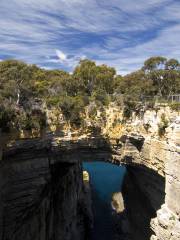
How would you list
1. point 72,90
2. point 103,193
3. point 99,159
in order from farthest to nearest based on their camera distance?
1. point 103,193
2. point 72,90
3. point 99,159

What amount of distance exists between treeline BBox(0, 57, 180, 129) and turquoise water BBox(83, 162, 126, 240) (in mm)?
14925

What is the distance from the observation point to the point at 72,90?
85.4 feet

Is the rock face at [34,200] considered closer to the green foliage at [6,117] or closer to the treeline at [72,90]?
the green foliage at [6,117]

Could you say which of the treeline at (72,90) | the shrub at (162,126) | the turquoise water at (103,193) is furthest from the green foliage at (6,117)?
the turquoise water at (103,193)

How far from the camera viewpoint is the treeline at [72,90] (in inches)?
795

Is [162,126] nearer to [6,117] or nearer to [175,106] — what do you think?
[175,106]

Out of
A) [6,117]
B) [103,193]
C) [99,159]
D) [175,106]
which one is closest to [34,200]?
[99,159]

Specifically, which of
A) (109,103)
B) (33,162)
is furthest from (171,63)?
(33,162)

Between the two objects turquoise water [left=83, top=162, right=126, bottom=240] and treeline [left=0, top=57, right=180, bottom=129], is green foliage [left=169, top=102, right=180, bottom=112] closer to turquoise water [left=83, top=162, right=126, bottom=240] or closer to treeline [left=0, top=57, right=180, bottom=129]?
treeline [left=0, top=57, right=180, bottom=129]

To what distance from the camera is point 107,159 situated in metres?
22.5

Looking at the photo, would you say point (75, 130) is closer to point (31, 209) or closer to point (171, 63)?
point (31, 209)

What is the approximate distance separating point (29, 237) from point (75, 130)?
8418 millimetres

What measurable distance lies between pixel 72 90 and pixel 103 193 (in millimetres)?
20315

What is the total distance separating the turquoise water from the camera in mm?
31781
